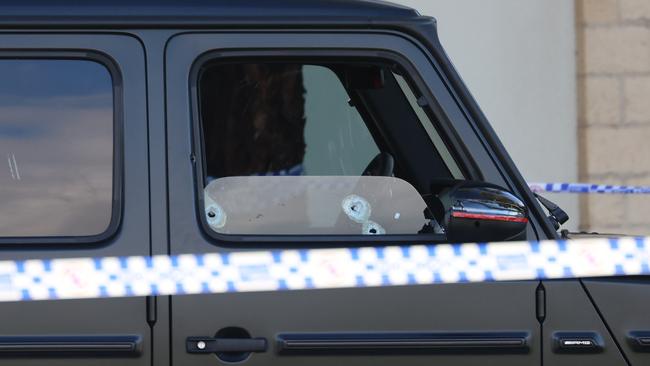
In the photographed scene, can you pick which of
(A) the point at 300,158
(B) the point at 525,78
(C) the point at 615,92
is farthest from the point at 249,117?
(C) the point at 615,92

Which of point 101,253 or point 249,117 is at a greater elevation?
point 249,117

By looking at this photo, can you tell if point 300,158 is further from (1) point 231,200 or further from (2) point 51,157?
(2) point 51,157

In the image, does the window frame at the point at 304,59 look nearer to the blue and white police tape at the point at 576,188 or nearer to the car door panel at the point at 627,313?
the car door panel at the point at 627,313

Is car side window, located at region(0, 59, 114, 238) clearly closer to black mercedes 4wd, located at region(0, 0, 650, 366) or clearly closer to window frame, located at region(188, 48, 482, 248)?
black mercedes 4wd, located at region(0, 0, 650, 366)

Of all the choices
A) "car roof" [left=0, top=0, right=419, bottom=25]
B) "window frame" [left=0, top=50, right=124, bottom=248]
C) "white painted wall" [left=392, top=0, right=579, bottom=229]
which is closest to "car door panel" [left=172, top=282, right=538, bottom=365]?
"window frame" [left=0, top=50, right=124, bottom=248]

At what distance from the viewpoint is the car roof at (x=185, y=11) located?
2.71 m

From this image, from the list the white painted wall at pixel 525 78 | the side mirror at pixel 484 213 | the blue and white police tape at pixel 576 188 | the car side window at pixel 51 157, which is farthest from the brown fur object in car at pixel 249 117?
the white painted wall at pixel 525 78

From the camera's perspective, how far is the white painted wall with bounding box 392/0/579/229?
315 inches

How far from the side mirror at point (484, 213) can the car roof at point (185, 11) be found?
1.48ft

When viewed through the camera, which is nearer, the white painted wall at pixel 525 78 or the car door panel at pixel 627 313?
the car door panel at pixel 627 313

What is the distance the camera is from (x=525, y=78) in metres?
8.05

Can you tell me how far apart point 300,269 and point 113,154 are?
0.50 metres

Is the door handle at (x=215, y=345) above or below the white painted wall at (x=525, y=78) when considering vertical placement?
below

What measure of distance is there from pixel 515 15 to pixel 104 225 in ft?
19.1
